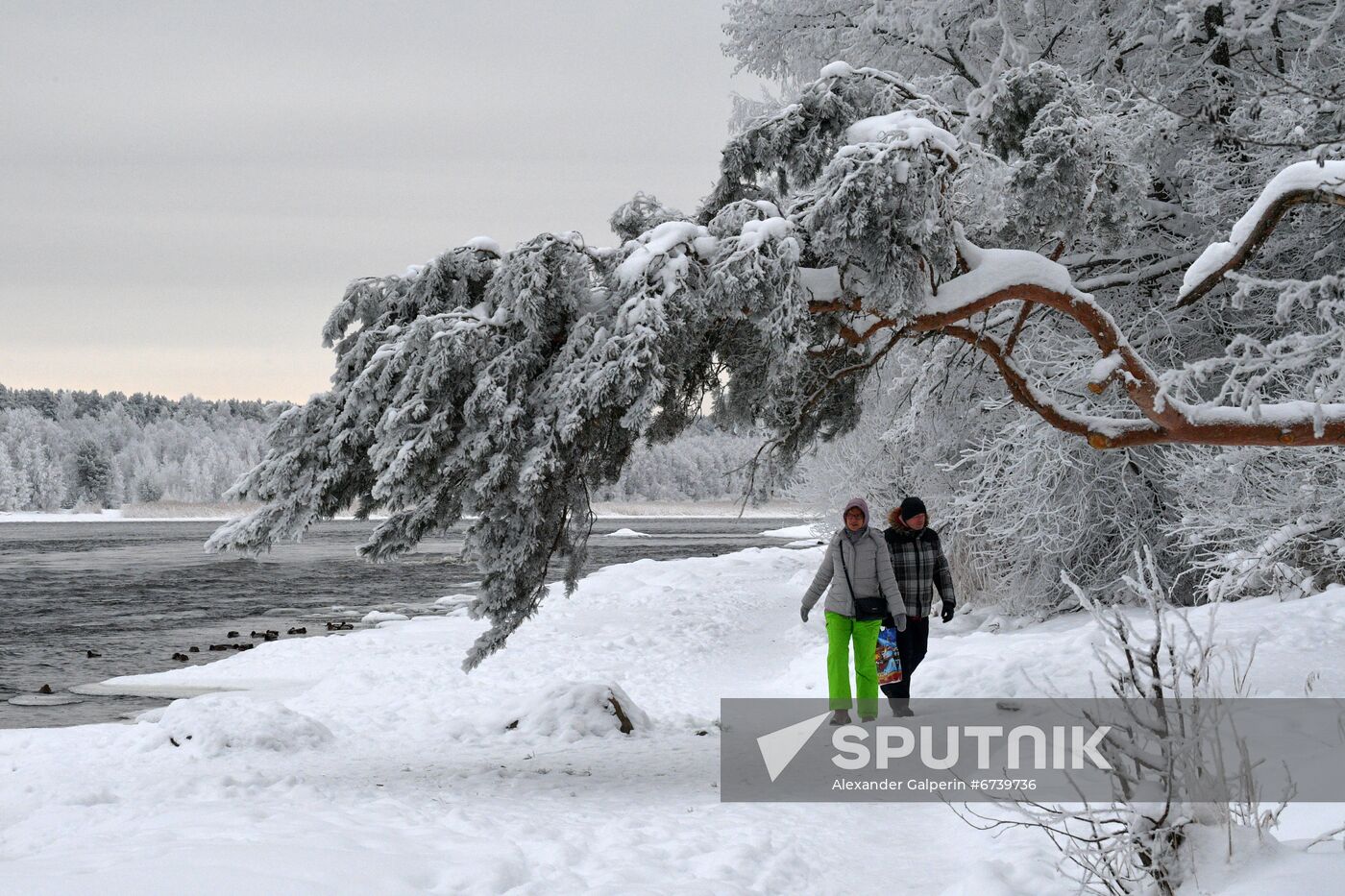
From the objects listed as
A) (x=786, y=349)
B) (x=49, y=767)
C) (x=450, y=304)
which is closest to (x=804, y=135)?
(x=786, y=349)

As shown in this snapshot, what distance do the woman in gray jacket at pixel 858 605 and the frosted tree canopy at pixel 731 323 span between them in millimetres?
948

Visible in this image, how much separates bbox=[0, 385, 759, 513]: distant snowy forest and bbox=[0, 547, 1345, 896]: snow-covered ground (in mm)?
84702

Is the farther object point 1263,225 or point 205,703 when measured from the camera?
point 205,703

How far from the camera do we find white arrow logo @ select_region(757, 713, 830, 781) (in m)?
7.61

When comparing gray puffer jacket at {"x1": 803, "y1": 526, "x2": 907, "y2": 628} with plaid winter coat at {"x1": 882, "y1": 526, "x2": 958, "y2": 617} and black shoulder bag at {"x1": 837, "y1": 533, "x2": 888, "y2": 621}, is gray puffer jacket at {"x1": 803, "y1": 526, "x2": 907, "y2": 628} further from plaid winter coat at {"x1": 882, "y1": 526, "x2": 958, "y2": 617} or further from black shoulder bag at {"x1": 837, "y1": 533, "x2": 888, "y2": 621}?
plaid winter coat at {"x1": 882, "y1": 526, "x2": 958, "y2": 617}

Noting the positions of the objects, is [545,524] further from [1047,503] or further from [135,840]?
[1047,503]

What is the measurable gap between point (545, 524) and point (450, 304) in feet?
5.64

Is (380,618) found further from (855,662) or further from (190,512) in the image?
(190,512)

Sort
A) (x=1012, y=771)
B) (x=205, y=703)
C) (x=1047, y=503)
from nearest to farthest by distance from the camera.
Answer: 1. (x=1012, y=771)
2. (x=205, y=703)
3. (x=1047, y=503)

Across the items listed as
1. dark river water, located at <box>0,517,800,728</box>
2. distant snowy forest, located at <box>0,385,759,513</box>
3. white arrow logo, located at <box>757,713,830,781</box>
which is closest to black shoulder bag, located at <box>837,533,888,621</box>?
white arrow logo, located at <box>757,713,830,781</box>

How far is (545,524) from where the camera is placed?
23.6 feet

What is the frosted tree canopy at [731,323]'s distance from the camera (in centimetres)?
609

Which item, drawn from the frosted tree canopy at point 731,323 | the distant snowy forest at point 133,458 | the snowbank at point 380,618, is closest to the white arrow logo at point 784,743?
the frosted tree canopy at point 731,323

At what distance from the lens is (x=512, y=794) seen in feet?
23.0
